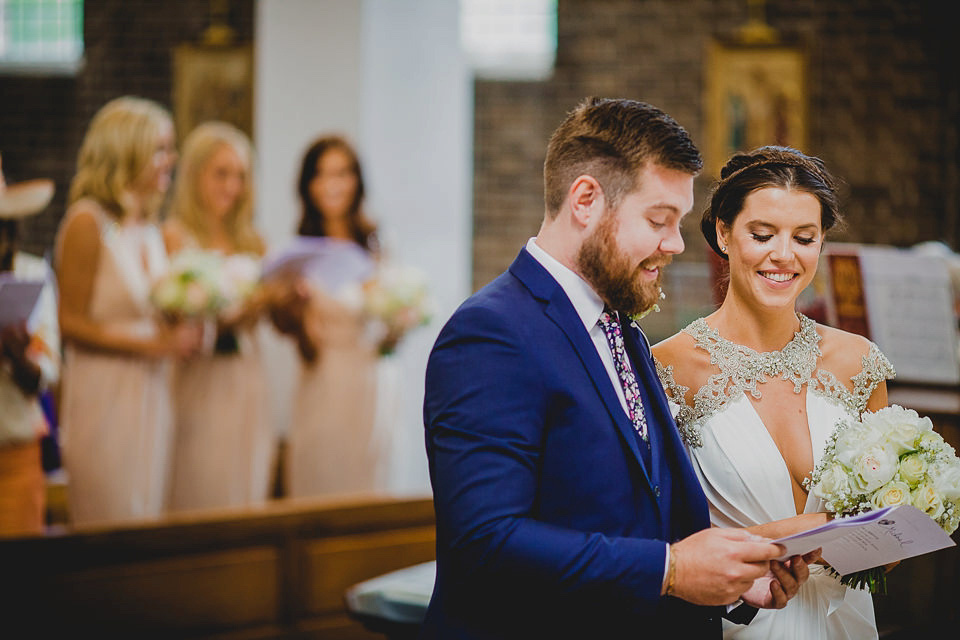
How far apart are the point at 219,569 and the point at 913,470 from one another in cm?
313

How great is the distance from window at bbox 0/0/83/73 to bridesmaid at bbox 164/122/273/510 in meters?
4.56

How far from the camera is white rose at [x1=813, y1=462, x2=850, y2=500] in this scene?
154 cm

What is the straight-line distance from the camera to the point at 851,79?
823 centimetres

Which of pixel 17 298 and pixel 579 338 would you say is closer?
pixel 579 338

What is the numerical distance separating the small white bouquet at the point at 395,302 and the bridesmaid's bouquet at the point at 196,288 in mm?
626

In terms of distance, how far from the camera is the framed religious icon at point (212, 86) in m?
7.97

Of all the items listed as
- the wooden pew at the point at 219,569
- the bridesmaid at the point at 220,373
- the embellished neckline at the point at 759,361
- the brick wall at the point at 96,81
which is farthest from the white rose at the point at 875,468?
the brick wall at the point at 96,81

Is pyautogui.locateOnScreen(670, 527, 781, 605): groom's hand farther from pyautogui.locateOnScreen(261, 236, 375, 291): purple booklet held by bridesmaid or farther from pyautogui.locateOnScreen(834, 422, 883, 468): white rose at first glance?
pyautogui.locateOnScreen(261, 236, 375, 291): purple booklet held by bridesmaid

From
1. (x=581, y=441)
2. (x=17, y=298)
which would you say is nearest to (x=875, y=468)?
(x=581, y=441)

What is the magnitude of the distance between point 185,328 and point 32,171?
500 cm

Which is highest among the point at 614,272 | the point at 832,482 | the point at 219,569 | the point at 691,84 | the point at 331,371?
the point at 691,84

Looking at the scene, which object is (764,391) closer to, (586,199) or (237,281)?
(586,199)

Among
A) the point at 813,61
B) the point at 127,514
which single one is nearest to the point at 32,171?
the point at 127,514

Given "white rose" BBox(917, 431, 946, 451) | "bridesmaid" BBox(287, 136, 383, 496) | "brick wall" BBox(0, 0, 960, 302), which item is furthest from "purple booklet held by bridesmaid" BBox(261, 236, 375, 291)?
"brick wall" BBox(0, 0, 960, 302)
